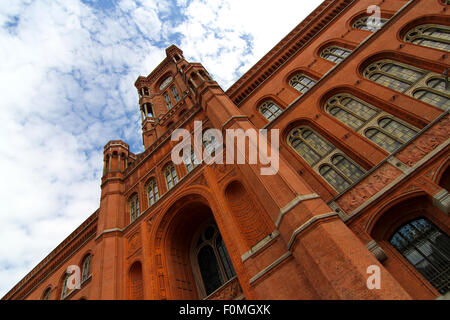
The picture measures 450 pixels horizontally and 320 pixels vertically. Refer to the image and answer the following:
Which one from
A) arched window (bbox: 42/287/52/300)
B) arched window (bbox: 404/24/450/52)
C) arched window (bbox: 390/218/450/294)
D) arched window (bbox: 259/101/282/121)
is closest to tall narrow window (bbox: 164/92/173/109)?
arched window (bbox: 259/101/282/121)

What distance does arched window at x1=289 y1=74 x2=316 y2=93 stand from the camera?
14310mm

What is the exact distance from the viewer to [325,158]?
1112 cm

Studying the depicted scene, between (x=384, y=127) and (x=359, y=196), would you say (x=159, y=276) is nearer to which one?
(x=359, y=196)

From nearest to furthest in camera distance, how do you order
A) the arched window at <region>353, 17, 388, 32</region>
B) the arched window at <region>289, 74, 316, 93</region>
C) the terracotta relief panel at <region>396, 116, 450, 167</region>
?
the terracotta relief panel at <region>396, 116, 450, 167</region>, the arched window at <region>353, 17, 388, 32</region>, the arched window at <region>289, 74, 316, 93</region>

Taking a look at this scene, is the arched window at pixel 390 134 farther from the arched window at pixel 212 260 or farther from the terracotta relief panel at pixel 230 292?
the arched window at pixel 212 260

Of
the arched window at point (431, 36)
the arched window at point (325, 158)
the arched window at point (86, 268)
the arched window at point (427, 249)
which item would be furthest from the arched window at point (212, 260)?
the arched window at point (431, 36)

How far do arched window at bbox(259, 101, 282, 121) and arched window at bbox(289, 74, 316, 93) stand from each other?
1391mm

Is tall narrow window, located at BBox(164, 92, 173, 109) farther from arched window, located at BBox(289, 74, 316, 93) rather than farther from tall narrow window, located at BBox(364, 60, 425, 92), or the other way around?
tall narrow window, located at BBox(364, 60, 425, 92)

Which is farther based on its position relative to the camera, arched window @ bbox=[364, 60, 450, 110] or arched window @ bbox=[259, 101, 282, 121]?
arched window @ bbox=[259, 101, 282, 121]

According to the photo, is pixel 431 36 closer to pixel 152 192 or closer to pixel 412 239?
pixel 412 239

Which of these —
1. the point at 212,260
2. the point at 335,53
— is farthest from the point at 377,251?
the point at 335,53

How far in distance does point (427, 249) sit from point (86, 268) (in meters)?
16.9
